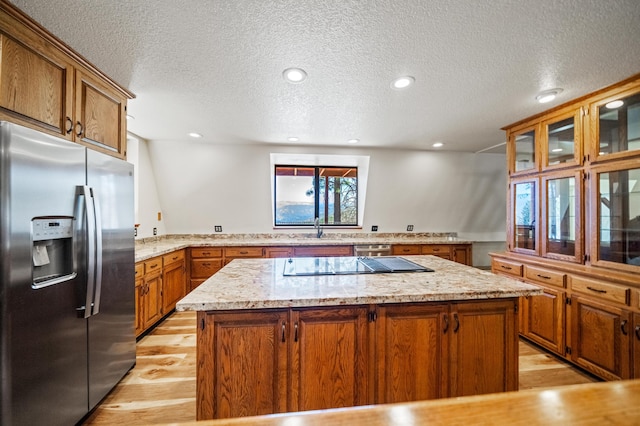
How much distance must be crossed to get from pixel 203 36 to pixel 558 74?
242 centimetres

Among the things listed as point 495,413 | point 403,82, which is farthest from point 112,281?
point 403,82

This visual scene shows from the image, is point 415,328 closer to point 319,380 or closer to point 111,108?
point 319,380

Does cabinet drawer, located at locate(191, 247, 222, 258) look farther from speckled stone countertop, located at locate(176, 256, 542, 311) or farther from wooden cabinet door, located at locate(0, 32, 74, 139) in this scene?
wooden cabinet door, located at locate(0, 32, 74, 139)

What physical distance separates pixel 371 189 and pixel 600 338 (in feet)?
9.68

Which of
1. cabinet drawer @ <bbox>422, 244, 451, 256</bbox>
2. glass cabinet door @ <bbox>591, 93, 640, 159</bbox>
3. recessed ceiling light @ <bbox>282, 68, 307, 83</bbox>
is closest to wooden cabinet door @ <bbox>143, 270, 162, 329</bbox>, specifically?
recessed ceiling light @ <bbox>282, 68, 307, 83</bbox>

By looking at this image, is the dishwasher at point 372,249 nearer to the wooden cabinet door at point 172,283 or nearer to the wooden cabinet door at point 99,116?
the wooden cabinet door at point 172,283

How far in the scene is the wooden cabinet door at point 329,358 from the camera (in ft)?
4.19

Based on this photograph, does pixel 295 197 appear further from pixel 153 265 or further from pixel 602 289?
pixel 602 289

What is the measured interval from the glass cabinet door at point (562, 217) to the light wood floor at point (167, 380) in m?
0.96

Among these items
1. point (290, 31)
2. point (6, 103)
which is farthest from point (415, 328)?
point (6, 103)

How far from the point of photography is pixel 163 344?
8.13 feet

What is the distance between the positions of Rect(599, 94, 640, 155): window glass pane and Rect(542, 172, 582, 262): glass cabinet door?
298mm

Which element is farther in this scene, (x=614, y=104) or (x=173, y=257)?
(x=173, y=257)

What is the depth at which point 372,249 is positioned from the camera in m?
3.94
